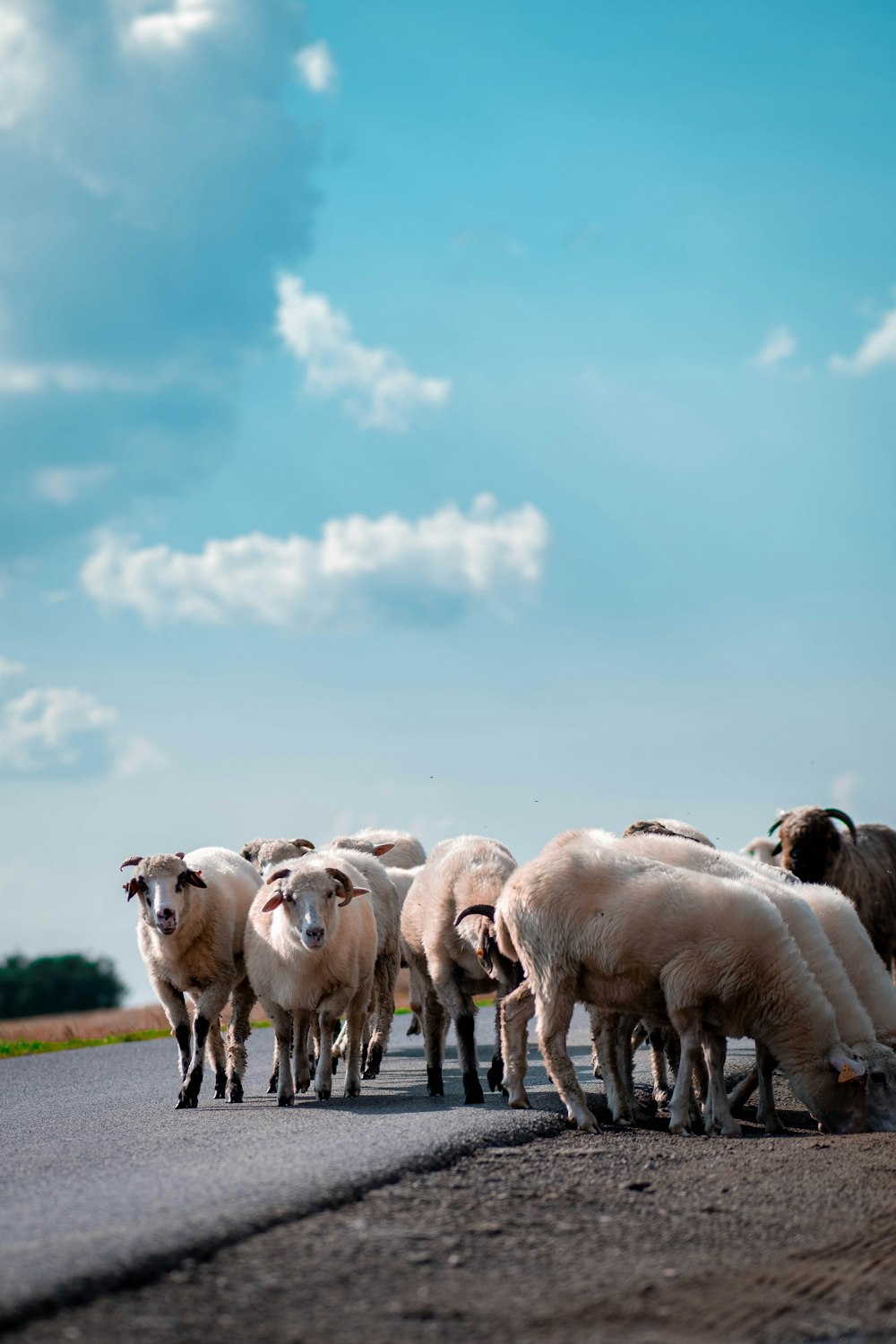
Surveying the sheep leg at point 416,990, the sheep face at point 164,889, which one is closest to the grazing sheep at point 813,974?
the sheep leg at point 416,990

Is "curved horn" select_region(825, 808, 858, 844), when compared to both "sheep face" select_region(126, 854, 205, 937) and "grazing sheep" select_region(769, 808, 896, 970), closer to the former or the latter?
"grazing sheep" select_region(769, 808, 896, 970)

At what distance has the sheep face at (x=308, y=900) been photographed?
11.1 m

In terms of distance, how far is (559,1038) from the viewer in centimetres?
972

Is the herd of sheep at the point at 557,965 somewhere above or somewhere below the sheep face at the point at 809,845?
below

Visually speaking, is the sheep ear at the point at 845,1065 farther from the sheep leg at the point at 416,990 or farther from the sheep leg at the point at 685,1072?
the sheep leg at the point at 416,990

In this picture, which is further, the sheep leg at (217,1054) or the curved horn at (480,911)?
the sheep leg at (217,1054)

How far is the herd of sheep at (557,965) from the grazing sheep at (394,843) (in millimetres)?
2680

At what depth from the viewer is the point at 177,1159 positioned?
817cm

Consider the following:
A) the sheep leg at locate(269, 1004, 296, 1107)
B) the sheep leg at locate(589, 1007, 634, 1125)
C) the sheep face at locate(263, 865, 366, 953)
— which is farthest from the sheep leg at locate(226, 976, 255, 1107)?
the sheep leg at locate(589, 1007, 634, 1125)

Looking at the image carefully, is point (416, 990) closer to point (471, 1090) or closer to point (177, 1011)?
point (177, 1011)

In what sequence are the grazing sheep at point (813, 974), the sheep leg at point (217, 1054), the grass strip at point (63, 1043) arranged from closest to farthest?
the grazing sheep at point (813, 974)
the sheep leg at point (217, 1054)
the grass strip at point (63, 1043)

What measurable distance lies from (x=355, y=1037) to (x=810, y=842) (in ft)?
21.9

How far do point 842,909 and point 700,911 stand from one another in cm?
278

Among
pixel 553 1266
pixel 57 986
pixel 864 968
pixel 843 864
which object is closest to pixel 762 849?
pixel 843 864
